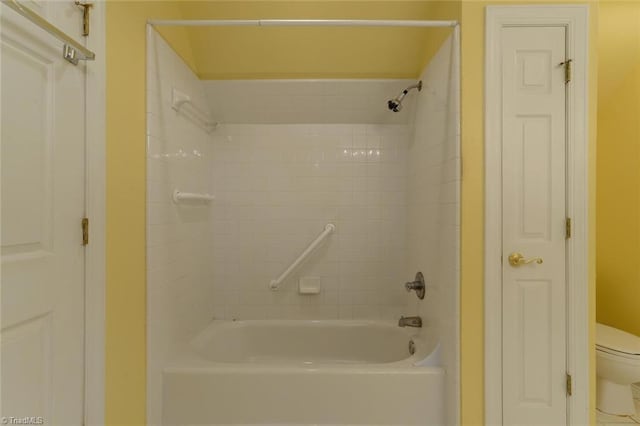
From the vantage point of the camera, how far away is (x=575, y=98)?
146 centimetres

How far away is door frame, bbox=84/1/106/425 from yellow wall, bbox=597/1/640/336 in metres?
2.92

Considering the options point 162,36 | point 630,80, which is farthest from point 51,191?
point 630,80

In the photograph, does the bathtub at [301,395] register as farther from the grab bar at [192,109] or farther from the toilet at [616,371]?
the grab bar at [192,109]

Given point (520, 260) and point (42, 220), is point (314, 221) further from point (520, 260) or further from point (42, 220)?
point (42, 220)

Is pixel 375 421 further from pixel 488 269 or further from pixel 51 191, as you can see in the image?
pixel 51 191

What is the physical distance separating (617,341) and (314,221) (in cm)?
196

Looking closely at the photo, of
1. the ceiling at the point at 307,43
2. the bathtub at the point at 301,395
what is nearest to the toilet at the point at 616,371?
the bathtub at the point at 301,395

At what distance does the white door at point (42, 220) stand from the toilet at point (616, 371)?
8.35ft

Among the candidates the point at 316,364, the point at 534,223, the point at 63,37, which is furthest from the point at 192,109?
the point at 534,223

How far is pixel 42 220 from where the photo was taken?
1038 millimetres

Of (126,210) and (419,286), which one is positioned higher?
(126,210)

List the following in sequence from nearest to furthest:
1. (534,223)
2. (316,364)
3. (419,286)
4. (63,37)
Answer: (63,37), (534,223), (316,364), (419,286)

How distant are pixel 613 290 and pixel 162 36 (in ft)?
11.3

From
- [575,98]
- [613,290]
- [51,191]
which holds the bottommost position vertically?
[613,290]
